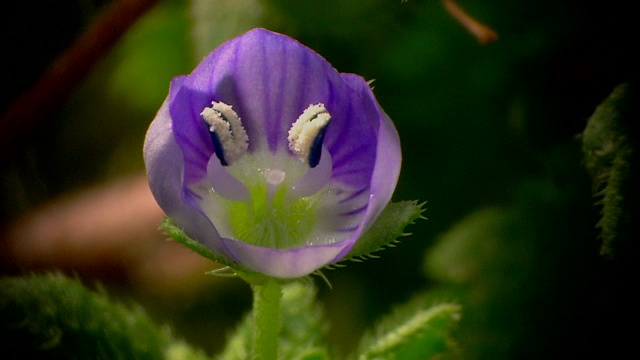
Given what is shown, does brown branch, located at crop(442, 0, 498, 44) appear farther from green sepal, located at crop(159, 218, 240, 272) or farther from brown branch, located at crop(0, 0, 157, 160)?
green sepal, located at crop(159, 218, 240, 272)

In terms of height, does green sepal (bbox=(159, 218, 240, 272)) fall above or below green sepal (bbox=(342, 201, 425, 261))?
above

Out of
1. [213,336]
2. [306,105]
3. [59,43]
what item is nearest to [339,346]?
[213,336]

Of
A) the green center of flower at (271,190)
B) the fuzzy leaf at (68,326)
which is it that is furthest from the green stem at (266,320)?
the fuzzy leaf at (68,326)

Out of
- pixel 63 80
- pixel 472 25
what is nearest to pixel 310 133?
pixel 472 25

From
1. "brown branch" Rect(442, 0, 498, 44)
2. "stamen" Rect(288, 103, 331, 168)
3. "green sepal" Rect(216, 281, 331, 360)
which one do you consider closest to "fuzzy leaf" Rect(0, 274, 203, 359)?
"green sepal" Rect(216, 281, 331, 360)

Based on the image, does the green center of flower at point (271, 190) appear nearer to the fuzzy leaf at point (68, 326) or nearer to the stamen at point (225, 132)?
the stamen at point (225, 132)

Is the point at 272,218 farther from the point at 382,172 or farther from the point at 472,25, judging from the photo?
the point at 472,25
